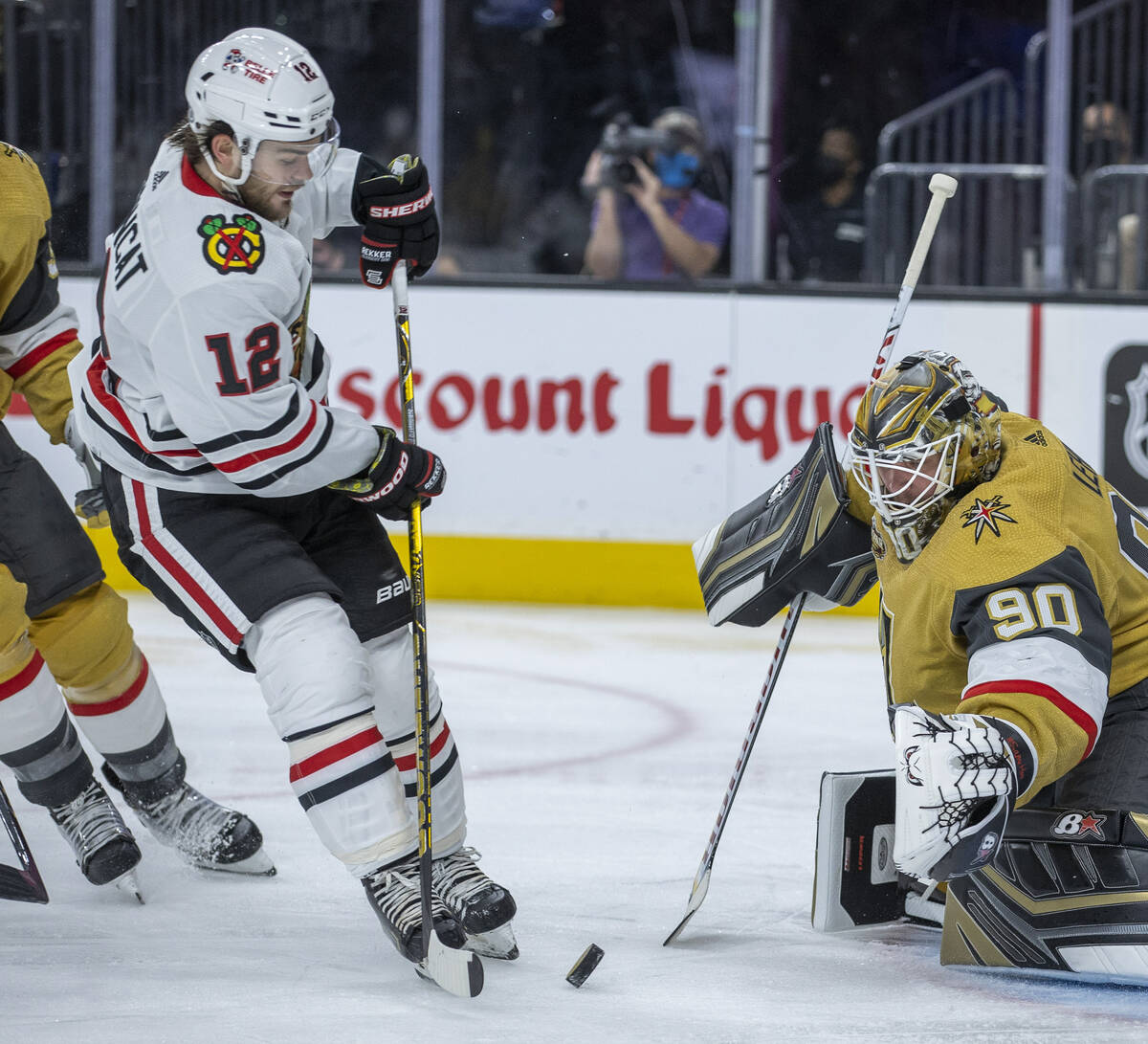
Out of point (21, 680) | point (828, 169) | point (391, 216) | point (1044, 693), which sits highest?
point (828, 169)

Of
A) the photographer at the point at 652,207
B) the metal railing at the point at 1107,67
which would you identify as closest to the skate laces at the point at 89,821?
the photographer at the point at 652,207

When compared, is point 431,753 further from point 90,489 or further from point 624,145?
point 624,145

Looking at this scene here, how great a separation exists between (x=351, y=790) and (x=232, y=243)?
647mm

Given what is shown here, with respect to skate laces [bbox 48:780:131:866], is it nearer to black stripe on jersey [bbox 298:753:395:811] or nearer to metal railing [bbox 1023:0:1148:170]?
black stripe on jersey [bbox 298:753:395:811]

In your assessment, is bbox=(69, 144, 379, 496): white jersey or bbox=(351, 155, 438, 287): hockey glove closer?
bbox=(69, 144, 379, 496): white jersey

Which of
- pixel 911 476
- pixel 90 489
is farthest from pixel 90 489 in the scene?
pixel 911 476

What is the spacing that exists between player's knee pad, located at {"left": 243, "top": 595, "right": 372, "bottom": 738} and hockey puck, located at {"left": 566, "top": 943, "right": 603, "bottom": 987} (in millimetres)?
395

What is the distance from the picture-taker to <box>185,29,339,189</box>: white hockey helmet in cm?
207

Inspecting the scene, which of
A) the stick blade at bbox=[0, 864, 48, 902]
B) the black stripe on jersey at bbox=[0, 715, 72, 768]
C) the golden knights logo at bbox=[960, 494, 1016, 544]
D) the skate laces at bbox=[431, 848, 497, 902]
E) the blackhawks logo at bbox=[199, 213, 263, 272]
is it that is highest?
the blackhawks logo at bbox=[199, 213, 263, 272]

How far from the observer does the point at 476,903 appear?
2.20 meters

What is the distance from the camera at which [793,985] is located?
2.14 m

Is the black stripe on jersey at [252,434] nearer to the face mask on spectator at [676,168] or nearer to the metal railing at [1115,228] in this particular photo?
the face mask on spectator at [676,168]

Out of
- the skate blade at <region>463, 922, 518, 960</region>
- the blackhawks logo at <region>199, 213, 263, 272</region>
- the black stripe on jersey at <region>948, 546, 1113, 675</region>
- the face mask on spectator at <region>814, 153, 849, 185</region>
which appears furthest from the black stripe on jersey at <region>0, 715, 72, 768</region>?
the face mask on spectator at <region>814, 153, 849, 185</region>

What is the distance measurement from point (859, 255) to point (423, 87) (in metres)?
1.36
